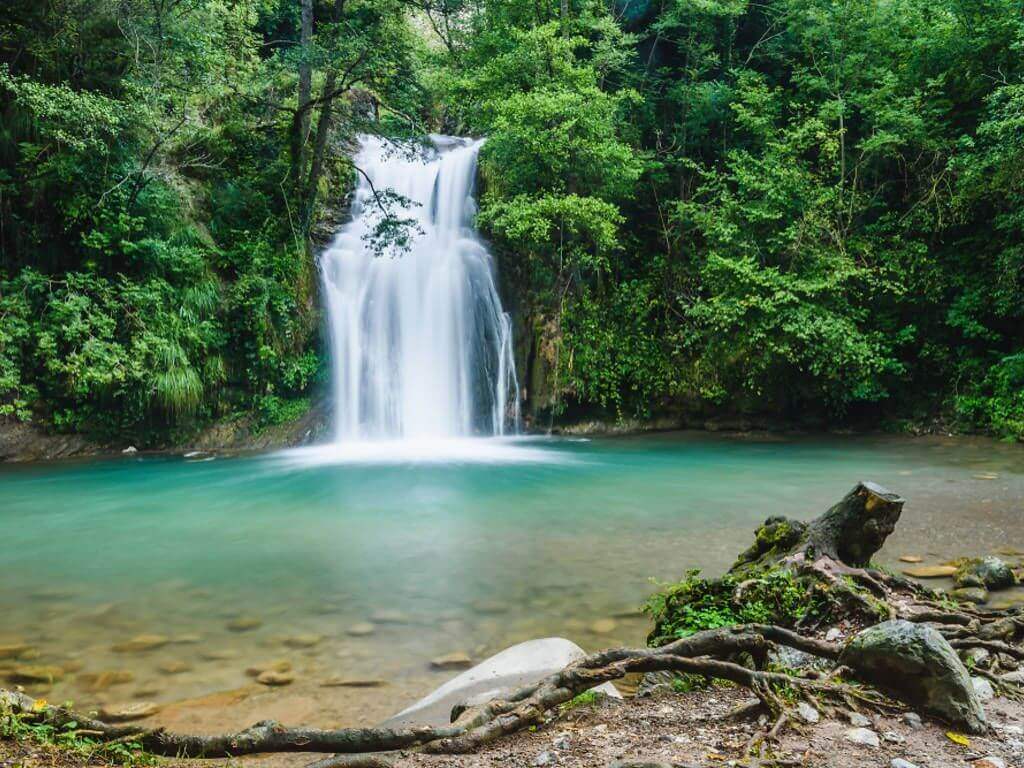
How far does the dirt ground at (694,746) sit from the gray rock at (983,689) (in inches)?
2.0

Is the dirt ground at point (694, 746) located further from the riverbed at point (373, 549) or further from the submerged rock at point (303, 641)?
the submerged rock at point (303, 641)

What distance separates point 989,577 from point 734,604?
2.26 metres

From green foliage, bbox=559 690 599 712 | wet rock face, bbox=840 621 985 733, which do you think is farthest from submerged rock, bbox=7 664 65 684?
wet rock face, bbox=840 621 985 733

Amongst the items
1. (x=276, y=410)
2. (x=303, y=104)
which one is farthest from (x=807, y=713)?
(x=303, y=104)

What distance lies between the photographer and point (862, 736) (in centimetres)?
208

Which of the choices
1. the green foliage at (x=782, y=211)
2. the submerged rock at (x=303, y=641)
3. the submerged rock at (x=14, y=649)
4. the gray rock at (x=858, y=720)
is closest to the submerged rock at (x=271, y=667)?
the submerged rock at (x=303, y=641)

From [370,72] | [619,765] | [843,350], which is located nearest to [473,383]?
[370,72]

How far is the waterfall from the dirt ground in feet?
39.6

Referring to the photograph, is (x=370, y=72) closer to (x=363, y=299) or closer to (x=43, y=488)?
(x=363, y=299)

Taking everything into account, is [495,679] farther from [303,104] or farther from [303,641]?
[303,104]

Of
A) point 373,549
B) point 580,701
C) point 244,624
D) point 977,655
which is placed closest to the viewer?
point 580,701

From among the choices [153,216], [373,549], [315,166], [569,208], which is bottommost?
[373,549]

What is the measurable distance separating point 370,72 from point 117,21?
14.6ft

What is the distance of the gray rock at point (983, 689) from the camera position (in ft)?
7.95
